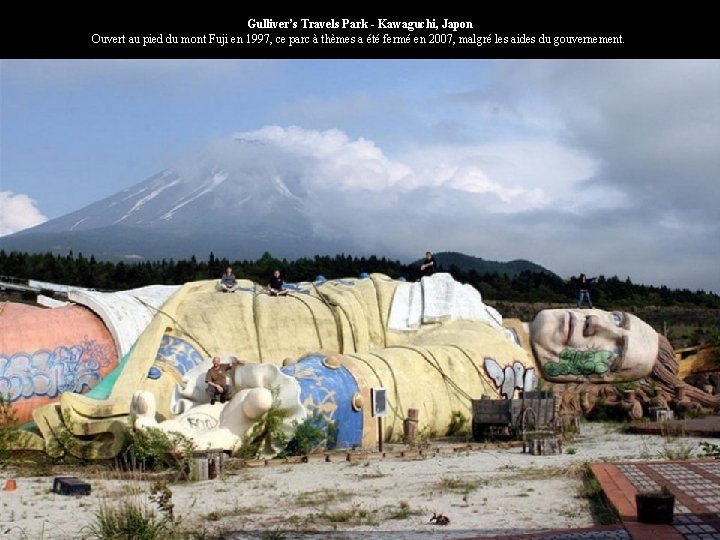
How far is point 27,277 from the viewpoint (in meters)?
28.5

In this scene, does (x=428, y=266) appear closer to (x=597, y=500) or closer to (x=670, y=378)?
(x=670, y=378)

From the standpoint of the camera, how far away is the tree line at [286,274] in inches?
1142

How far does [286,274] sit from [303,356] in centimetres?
1503

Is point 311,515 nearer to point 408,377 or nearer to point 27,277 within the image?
point 408,377

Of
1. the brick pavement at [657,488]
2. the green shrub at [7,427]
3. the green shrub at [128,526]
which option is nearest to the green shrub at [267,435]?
the green shrub at [7,427]

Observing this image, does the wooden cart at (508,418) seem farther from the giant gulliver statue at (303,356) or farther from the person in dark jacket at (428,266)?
the person in dark jacket at (428,266)

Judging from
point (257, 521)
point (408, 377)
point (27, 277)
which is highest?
point (27, 277)

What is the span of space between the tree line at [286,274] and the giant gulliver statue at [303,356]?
6980mm

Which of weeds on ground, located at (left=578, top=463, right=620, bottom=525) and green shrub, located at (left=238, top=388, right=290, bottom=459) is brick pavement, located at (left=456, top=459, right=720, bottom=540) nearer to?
weeds on ground, located at (left=578, top=463, right=620, bottom=525)

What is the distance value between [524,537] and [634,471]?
3284 millimetres

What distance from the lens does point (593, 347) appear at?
61.5 ft

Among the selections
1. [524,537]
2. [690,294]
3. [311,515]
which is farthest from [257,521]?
[690,294]

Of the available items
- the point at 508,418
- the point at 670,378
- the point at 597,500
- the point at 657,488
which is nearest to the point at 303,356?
the point at 508,418

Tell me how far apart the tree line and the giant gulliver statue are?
22.9ft
